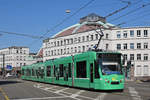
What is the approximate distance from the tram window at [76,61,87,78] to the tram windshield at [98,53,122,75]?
98.2 inches

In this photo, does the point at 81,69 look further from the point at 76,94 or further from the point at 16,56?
the point at 16,56

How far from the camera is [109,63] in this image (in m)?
18.7

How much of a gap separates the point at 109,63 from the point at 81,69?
137 inches

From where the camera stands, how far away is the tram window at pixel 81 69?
21.0 meters

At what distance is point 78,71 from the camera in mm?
22156

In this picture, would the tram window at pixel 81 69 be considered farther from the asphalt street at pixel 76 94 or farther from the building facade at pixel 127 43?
the building facade at pixel 127 43

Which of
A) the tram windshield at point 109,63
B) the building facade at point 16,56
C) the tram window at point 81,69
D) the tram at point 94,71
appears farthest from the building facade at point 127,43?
the tram windshield at point 109,63

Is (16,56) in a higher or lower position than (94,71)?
higher

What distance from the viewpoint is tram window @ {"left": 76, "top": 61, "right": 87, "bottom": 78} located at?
21.0m

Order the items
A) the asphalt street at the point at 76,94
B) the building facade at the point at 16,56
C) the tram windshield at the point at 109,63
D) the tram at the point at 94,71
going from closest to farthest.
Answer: the asphalt street at the point at 76,94 < the tram at the point at 94,71 < the tram windshield at the point at 109,63 < the building facade at the point at 16,56

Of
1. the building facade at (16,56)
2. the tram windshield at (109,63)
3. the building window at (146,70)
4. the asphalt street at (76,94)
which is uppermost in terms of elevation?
the building facade at (16,56)

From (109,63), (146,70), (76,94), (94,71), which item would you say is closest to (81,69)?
(94,71)

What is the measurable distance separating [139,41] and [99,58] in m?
50.8

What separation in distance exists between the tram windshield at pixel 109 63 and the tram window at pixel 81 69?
249 centimetres
